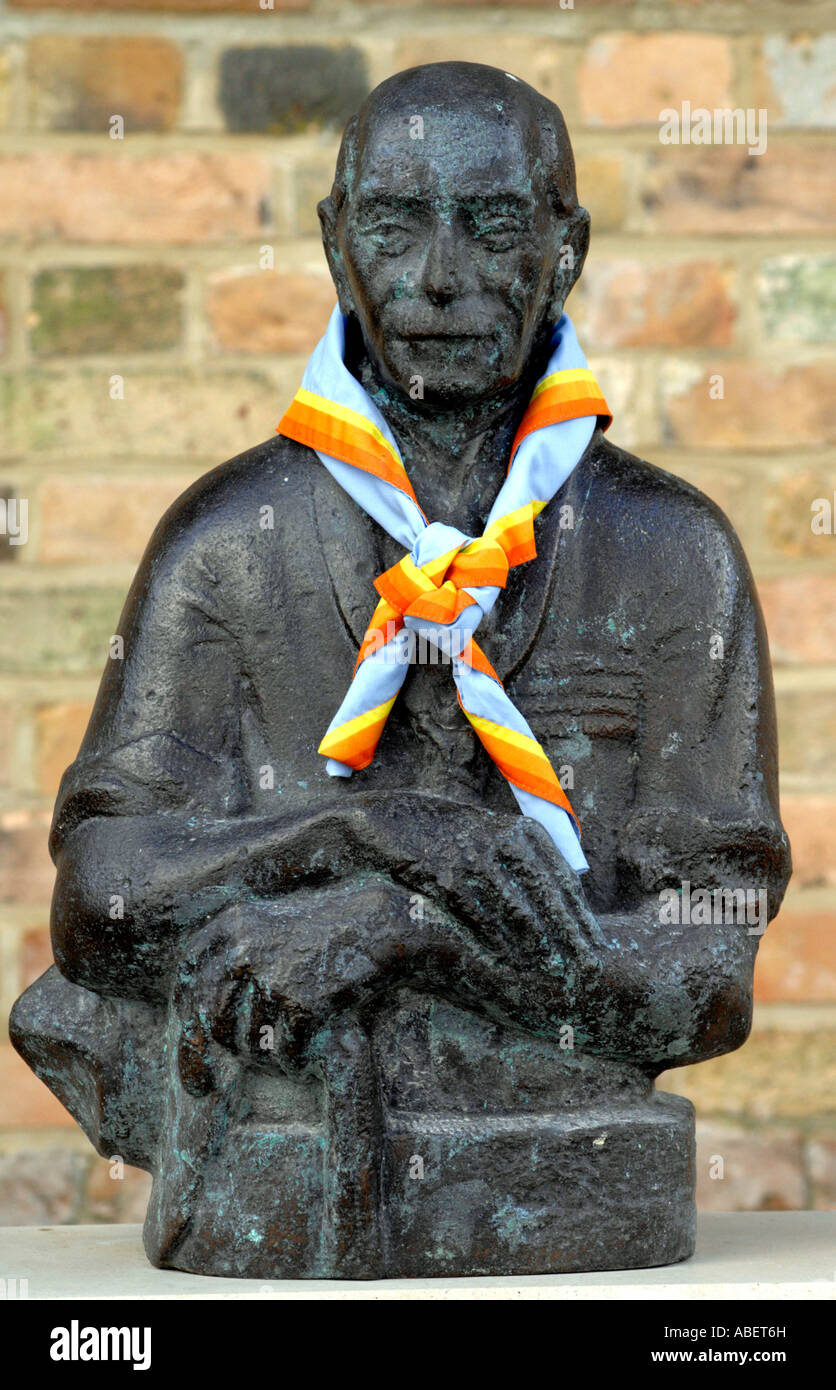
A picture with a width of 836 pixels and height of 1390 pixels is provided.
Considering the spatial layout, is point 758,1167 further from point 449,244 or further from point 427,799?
point 449,244

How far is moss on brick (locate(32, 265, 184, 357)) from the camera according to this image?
154 inches

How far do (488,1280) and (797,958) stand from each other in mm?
1415

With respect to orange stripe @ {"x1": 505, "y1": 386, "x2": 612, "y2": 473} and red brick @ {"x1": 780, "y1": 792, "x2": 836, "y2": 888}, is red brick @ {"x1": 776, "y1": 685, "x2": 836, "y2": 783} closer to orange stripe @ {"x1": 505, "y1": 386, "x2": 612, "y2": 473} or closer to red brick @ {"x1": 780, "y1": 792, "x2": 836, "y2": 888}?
red brick @ {"x1": 780, "y1": 792, "x2": 836, "y2": 888}

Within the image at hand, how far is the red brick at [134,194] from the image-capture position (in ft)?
12.8

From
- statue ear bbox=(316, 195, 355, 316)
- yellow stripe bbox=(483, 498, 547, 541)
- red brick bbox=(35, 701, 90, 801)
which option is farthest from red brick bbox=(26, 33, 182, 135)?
yellow stripe bbox=(483, 498, 547, 541)

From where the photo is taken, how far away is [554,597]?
9.26 ft

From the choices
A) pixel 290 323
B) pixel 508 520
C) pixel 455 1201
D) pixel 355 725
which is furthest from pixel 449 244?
pixel 290 323

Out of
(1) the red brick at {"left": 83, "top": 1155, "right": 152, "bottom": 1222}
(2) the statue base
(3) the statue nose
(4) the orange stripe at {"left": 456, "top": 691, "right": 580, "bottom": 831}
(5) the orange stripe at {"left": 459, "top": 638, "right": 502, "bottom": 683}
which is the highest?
(3) the statue nose

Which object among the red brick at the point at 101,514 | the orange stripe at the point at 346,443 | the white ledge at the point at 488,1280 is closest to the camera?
the white ledge at the point at 488,1280

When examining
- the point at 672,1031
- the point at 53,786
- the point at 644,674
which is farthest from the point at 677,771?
the point at 53,786

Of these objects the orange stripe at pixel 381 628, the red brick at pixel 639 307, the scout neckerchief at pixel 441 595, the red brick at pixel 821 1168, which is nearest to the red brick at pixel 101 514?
the red brick at pixel 639 307

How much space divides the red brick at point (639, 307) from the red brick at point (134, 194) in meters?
0.55

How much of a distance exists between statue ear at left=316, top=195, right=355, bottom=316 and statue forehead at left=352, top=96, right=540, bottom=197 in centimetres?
12

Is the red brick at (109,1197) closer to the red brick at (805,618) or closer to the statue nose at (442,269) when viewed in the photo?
the red brick at (805,618)
